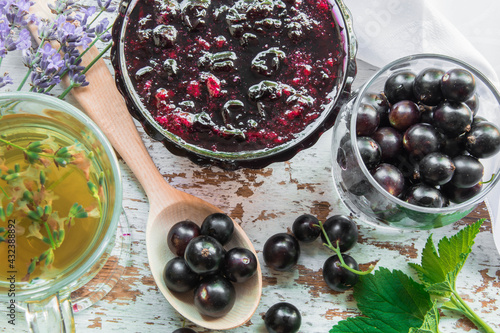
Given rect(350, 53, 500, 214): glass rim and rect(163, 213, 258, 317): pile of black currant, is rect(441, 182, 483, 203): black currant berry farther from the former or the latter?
rect(163, 213, 258, 317): pile of black currant

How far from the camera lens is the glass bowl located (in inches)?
46.7

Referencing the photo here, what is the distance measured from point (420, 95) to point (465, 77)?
11cm

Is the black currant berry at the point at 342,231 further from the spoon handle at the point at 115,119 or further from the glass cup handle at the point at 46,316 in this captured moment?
the glass cup handle at the point at 46,316

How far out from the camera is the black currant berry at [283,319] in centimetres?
134

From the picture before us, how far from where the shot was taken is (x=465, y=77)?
1.17 m

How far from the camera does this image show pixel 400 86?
1.26 m

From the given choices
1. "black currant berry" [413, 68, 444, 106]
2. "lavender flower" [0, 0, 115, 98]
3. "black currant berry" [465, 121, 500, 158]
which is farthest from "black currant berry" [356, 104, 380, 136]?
"lavender flower" [0, 0, 115, 98]

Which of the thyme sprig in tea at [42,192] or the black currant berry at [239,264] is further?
the black currant berry at [239,264]

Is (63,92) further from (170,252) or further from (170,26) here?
(170,252)

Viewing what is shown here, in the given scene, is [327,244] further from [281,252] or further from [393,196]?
[393,196]

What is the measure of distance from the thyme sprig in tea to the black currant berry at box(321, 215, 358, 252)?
0.65 m

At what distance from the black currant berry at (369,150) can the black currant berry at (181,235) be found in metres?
0.50

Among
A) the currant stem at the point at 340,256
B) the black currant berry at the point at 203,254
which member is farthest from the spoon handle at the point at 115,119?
the currant stem at the point at 340,256

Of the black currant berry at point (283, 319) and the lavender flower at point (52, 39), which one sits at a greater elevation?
the lavender flower at point (52, 39)
